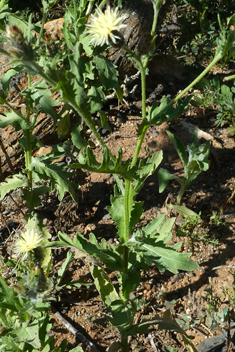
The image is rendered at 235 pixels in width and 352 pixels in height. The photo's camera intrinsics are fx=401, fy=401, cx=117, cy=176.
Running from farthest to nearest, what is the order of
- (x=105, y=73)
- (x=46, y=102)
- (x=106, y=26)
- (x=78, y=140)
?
(x=46, y=102) → (x=78, y=140) → (x=105, y=73) → (x=106, y=26)

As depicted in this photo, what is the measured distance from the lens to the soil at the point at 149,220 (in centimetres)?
296

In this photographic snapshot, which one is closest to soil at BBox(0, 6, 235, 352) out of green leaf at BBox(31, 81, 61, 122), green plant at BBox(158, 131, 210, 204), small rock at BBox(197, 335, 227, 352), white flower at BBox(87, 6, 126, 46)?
small rock at BBox(197, 335, 227, 352)

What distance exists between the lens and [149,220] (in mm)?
3621

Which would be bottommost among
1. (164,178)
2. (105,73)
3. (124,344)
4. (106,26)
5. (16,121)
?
(124,344)

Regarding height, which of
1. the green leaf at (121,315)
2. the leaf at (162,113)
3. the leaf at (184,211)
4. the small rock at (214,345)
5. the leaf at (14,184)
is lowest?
the small rock at (214,345)

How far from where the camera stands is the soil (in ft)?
9.73

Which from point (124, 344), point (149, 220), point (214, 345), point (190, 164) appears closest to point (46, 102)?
point (190, 164)

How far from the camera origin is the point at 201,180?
3.93m

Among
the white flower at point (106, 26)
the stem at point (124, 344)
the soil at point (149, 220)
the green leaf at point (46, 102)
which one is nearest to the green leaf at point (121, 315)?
the stem at point (124, 344)

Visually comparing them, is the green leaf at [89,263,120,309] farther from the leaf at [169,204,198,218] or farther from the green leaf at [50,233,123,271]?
the leaf at [169,204,198,218]

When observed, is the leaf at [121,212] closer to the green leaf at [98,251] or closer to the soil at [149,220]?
the green leaf at [98,251]

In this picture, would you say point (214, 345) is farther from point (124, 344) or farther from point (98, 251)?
point (98, 251)

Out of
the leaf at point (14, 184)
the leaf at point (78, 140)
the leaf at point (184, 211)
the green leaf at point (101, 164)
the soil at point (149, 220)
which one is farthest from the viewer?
the leaf at point (184, 211)

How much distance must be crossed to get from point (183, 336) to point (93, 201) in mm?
1579
